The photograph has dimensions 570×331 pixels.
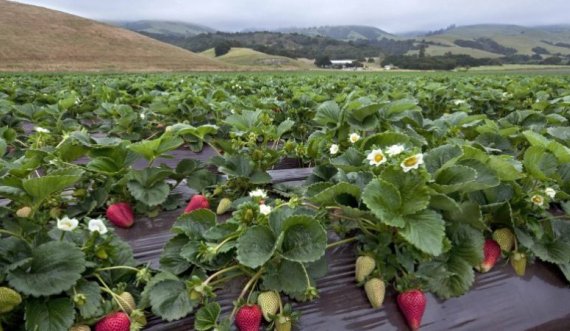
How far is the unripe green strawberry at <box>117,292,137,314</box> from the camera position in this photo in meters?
1.38

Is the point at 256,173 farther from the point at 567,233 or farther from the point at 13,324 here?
the point at 567,233

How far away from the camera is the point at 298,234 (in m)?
1.44

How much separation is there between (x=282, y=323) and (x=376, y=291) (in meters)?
0.37

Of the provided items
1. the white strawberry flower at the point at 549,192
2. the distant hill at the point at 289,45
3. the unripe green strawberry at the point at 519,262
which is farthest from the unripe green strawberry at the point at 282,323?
the distant hill at the point at 289,45

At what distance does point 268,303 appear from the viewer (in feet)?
4.58

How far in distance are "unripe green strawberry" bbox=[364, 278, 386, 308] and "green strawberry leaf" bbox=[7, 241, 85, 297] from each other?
0.97 m

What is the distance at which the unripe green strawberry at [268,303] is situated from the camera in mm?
1389

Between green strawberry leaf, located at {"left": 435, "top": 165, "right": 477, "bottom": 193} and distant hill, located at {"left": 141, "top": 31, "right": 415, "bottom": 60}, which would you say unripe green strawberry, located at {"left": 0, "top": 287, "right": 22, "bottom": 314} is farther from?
distant hill, located at {"left": 141, "top": 31, "right": 415, "bottom": 60}

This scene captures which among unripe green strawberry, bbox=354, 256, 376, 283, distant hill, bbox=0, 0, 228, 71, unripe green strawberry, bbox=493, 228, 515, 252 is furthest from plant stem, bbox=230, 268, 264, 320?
distant hill, bbox=0, 0, 228, 71

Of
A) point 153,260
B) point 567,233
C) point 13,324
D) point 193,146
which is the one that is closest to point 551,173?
point 567,233

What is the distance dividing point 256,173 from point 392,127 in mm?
978

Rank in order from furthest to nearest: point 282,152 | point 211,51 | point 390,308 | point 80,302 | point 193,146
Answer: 1. point 211,51
2. point 193,146
3. point 282,152
4. point 390,308
5. point 80,302

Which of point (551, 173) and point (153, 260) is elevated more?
point (551, 173)

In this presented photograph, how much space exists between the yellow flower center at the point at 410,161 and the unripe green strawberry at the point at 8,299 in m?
1.29
